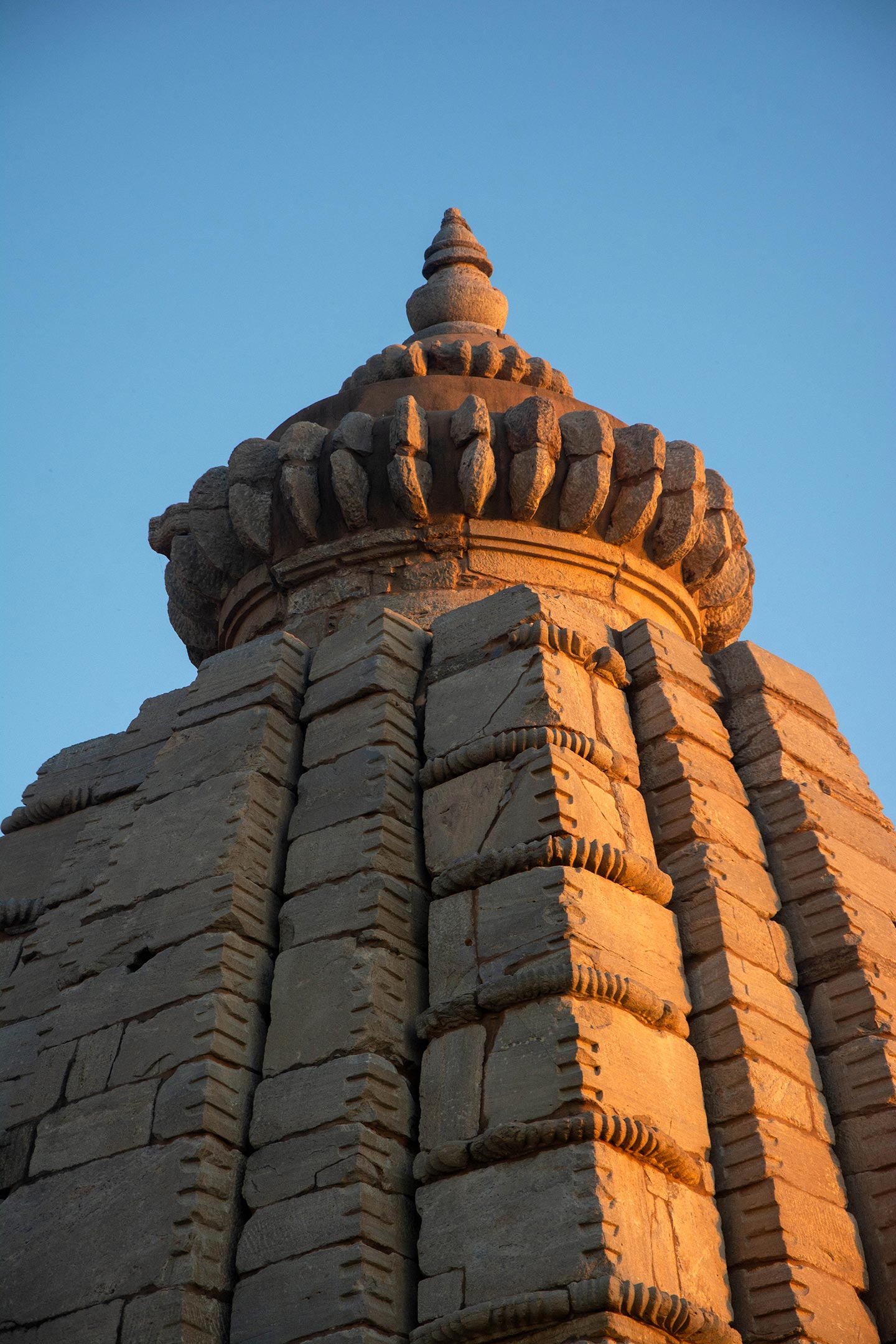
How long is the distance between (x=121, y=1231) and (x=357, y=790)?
191cm

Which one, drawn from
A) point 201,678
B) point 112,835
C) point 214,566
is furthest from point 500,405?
point 112,835

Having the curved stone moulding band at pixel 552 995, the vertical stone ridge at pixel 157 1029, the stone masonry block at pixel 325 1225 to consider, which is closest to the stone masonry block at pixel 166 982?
the vertical stone ridge at pixel 157 1029

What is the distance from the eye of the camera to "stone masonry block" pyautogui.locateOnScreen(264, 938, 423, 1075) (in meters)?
4.99

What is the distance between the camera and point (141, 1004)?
17.5ft

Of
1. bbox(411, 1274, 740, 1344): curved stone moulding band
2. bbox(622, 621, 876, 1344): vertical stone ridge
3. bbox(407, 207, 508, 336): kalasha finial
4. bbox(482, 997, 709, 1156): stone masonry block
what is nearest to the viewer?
bbox(411, 1274, 740, 1344): curved stone moulding band

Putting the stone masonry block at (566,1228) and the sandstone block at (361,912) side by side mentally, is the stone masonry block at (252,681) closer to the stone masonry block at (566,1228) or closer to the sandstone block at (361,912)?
the sandstone block at (361,912)

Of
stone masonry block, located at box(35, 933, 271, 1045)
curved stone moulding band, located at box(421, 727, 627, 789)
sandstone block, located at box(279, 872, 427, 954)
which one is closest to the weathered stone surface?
stone masonry block, located at box(35, 933, 271, 1045)

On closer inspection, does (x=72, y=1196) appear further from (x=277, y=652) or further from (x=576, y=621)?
(x=576, y=621)

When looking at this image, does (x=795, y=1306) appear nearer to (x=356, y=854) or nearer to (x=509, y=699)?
(x=356, y=854)

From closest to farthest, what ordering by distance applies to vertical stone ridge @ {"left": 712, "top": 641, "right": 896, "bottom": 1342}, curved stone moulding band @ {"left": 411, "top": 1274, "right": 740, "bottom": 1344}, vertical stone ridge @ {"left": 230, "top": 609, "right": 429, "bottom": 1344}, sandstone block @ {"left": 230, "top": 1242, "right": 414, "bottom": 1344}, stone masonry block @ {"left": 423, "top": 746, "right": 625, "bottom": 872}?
1. curved stone moulding band @ {"left": 411, "top": 1274, "right": 740, "bottom": 1344}
2. sandstone block @ {"left": 230, "top": 1242, "right": 414, "bottom": 1344}
3. vertical stone ridge @ {"left": 230, "top": 609, "right": 429, "bottom": 1344}
4. vertical stone ridge @ {"left": 712, "top": 641, "right": 896, "bottom": 1342}
5. stone masonry block @ {"left": 423, "top": 746, "right": 625, "bottom": 872}

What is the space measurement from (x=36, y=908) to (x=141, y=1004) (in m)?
1.62

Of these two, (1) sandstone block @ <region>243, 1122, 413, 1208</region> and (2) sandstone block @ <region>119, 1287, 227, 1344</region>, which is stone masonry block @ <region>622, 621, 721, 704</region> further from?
(2) sandstone block @ <region>119, 1287, 227, 1344</region>

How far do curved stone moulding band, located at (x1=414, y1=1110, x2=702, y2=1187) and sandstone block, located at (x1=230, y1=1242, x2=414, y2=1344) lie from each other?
1.05 ft

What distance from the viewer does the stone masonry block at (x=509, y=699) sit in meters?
5.86
